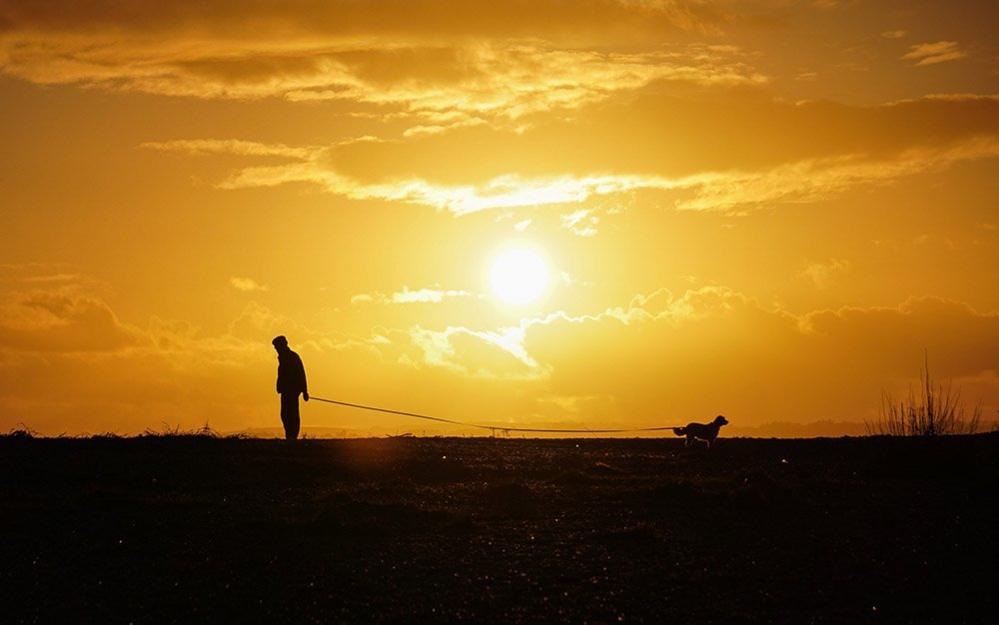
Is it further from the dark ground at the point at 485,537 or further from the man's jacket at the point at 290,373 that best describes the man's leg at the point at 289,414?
the dark ground at the point at 485,537

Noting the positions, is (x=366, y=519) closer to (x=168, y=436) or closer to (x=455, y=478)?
(x=455, y=478)

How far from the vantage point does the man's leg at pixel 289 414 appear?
2623cm

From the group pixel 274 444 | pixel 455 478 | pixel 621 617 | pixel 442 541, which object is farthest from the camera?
pixel 274 444

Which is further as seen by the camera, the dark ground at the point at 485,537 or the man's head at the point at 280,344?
the man's head at the point at 280,344

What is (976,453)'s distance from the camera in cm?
2153

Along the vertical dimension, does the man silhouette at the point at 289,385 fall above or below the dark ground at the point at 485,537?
above

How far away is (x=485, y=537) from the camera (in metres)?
14.1

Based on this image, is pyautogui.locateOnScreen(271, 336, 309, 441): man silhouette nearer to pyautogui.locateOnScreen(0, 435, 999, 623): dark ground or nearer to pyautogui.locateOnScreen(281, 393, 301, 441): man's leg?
pyautogui.locateOnScreen(281, 393, 301, 441): man's leg

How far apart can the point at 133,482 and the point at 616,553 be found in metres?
8.59

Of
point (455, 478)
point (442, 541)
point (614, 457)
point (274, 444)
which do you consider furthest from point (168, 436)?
point (442, 541)

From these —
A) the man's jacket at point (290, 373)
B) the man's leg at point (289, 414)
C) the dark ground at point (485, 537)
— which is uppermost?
the man's jacket at point (290, 373)

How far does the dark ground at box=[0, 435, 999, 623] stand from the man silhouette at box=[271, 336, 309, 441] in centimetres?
388

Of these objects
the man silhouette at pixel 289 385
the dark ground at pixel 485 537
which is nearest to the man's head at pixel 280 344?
the man silhouette at pixel 289 385

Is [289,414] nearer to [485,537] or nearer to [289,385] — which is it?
[289,385]
